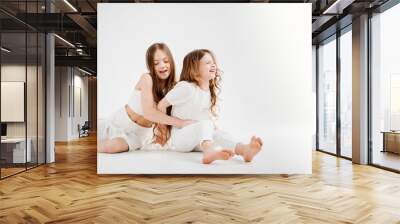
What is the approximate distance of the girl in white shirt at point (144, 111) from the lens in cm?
601

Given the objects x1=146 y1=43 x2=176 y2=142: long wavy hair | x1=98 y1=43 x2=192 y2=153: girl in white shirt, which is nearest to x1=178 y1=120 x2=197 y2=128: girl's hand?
x1=98 y1=43 x2=192 y2=153: girl in white shirt

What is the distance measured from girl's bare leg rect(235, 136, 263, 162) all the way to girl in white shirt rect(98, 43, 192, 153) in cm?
97

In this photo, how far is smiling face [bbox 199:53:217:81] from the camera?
239 inches

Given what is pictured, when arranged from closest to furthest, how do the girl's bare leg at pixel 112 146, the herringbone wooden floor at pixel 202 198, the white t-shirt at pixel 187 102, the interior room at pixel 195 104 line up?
the herringbone wooden floor at pixel 202 198
the interior room at pixel 195 104
the white t-shirt at pixel 187 102
the girl's bare leg at pixel 112 146

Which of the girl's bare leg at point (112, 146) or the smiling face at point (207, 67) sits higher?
the smiling face at point (207, 67)

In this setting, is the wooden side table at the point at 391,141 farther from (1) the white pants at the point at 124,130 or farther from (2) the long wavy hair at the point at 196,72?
(1) the white pants at the point at 124,130

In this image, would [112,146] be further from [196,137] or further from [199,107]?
[199,107]

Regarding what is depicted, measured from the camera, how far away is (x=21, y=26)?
6.52m

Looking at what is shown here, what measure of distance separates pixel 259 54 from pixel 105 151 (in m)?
3.02

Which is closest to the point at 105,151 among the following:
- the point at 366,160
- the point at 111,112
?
the point at 111,112

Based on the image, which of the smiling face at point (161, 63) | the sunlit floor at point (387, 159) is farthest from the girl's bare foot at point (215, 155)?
the sunlit floor at point (387, 159)

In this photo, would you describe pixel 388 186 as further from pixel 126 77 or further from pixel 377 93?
pixel 126 77

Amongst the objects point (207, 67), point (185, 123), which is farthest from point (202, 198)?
point (207, 67)

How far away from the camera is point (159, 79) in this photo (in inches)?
238
